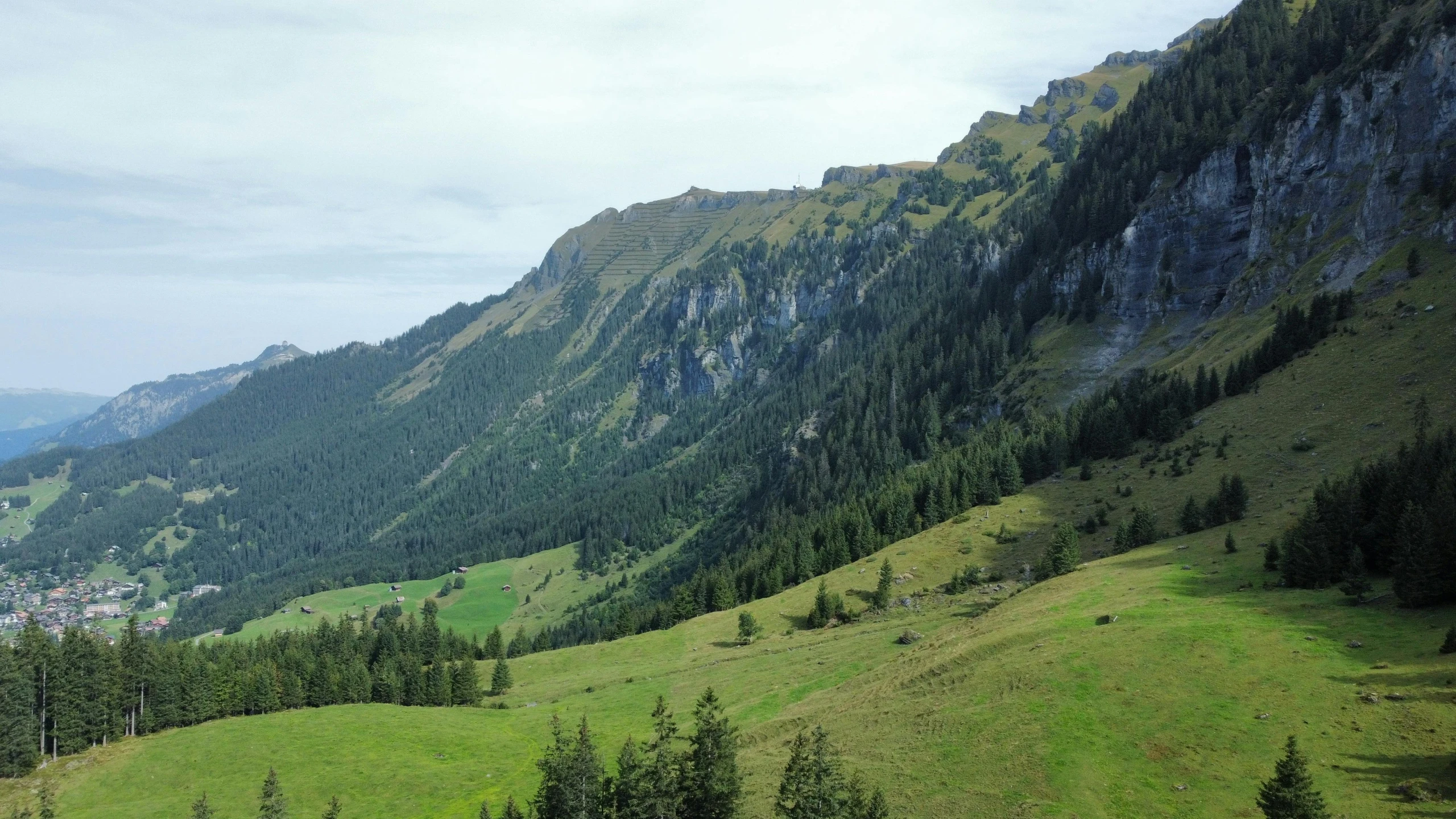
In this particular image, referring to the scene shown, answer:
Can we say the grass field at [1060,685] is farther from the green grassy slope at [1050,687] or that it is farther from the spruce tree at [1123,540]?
the spruce tree at [1123,540]

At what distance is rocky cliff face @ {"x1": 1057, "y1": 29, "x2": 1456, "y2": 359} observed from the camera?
427 feet

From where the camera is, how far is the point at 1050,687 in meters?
57.1

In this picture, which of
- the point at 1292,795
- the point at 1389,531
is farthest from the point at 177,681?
the point at 1389,531

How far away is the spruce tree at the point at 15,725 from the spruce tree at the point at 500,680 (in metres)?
47.0

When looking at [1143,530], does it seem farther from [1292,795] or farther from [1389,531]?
[1292,795]

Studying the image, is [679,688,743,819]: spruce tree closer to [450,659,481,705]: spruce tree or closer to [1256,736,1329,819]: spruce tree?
[1256,736,1329,819]: spruce tree

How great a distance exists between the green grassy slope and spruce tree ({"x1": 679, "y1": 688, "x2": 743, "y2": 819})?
4.53 meters

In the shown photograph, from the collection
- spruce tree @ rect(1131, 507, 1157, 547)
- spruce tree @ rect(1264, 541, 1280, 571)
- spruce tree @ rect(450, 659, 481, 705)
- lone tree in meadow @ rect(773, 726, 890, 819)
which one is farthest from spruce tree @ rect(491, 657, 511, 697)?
spruce tree @ rect(1264, 541, 1280, 571)

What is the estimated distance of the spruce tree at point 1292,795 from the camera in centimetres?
3422

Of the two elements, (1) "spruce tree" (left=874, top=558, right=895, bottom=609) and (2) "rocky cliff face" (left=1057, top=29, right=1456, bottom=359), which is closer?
(1) "spruce tree" (left=874, top=558, right=895, bottom=609)

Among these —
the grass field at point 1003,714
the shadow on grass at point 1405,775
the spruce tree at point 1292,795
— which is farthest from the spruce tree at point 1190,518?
the spruce tree at point 1292,795

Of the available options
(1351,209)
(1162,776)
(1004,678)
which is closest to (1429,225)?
(1351,209)

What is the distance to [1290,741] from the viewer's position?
34.5 m

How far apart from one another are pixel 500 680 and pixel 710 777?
66.0 m
